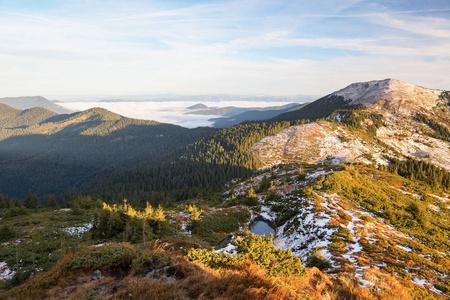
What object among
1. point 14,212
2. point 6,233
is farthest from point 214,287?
point 14,212

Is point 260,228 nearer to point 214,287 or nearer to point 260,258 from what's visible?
point 260,258

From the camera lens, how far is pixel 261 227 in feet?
150

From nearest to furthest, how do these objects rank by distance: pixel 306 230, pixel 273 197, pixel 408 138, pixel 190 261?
pixel 190 261 < pixel 306 230 < pixel 273 197 < pixel 408 138

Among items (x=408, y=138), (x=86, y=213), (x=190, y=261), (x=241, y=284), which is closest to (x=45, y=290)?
(x=190, y=261)

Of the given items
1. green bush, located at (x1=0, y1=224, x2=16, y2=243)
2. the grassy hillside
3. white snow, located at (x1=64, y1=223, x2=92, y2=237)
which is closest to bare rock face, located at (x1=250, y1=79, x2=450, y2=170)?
the grassy hillside

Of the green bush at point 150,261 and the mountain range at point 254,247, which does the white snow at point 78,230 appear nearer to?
the mountain range at point 254,247

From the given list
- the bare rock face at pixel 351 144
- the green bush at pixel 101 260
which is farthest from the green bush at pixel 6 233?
the bare rock face at pixel 351 144

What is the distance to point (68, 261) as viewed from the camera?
1455 cm

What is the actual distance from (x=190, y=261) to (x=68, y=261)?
28.4ft

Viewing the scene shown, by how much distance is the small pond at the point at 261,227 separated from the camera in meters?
43.5

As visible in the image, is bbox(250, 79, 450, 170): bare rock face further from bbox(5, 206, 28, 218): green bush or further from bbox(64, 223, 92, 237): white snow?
bbox(5, 206, 28, 218): green bush

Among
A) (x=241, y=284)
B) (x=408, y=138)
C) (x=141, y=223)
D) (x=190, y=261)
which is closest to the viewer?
(x=241, y=284)

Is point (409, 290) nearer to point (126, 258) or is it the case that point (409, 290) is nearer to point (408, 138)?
point (126, 258)

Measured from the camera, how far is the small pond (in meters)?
43.5
